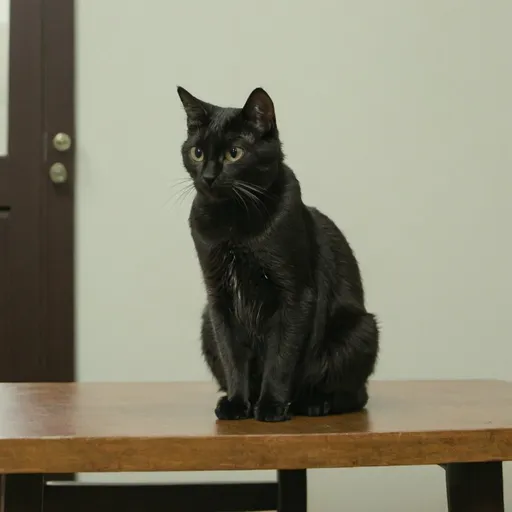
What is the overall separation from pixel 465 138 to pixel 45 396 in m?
1.29

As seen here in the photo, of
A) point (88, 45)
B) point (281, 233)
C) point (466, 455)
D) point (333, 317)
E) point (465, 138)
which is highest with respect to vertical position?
point (88, 45)

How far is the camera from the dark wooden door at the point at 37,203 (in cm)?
188

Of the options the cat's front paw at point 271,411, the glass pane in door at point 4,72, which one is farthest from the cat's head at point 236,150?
the glass pane in door at point 4,72

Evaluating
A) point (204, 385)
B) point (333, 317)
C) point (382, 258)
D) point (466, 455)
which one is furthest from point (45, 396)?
point (382, 258)

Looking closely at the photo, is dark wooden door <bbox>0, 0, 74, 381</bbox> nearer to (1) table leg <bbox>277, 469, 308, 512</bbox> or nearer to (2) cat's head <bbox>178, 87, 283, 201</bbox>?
(1) table leg <bbox>277, 469, 308, 512</bbox>

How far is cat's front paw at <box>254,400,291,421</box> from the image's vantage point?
36.5 inches

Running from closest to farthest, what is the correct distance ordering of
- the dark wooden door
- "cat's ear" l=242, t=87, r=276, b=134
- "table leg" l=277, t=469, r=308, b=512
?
"cat's ear" l=242, t=87, r=276, b=134
"table leg" l=277, t=469, r=308, b=512
the dark wooden door

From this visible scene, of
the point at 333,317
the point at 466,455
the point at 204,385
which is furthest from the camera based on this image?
the point at 204,385

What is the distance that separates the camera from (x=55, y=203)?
1.90 m

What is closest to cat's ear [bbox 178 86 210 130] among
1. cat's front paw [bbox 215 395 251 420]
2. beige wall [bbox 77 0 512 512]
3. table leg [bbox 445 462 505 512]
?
cat's front paw [bbox 215 395 251 420]

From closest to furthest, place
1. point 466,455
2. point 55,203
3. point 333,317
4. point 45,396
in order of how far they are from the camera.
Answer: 1. point 466,455
2. point 333,317
3. point 45,396
4. point 55,203

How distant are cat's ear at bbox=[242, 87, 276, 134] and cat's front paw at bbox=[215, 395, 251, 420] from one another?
354mm

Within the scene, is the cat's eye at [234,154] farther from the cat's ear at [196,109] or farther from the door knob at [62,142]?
the door knob at [62,142]

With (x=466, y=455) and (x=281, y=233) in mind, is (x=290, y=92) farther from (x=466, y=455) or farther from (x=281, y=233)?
(x=466, y=455)
